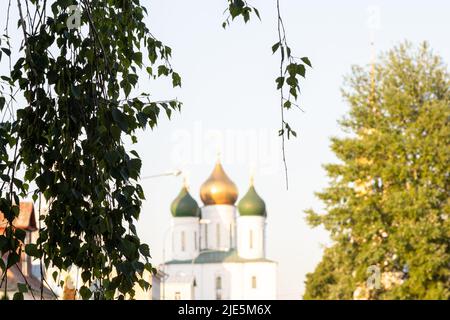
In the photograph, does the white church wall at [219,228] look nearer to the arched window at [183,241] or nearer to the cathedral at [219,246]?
the cathedral at [219,246]

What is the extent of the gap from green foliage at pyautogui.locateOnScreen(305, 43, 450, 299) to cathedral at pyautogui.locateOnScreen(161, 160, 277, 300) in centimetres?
8215

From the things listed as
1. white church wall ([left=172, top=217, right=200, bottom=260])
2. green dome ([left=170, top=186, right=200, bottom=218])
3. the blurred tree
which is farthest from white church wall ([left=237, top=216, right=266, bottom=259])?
the blurred tree

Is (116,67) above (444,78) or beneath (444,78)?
beneath

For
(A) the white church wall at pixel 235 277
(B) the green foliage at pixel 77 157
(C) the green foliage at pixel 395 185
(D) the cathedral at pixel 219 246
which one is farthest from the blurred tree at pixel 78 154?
(A) the white church wall at pixel 235 277

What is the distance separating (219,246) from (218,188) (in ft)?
28.8

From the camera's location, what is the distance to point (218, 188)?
12862 centimetres

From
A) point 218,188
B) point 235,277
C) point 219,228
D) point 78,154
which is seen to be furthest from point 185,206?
point 78,154

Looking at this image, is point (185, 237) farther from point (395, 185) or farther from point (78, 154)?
point (78, 154)

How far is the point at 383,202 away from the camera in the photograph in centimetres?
4316

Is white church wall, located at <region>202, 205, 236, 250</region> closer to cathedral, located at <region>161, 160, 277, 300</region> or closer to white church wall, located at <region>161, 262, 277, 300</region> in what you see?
cathedral, located at <region>161, 160, 277, 300</region>
